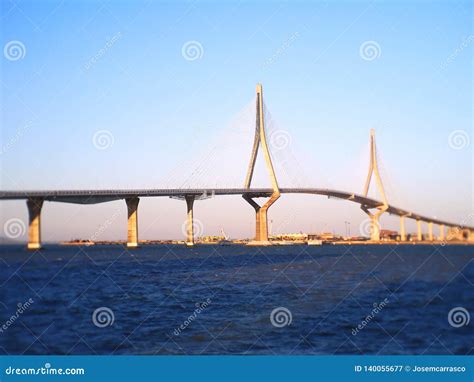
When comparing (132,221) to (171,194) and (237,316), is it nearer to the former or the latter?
(171,194)

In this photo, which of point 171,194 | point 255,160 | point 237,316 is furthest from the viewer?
point 255,160

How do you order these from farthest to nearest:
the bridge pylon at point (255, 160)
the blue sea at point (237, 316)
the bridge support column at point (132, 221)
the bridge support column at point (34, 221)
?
1. the bridge pylon at point (255, 160)
2. the bridge support column at point (132, 221)
3. the bridge support column at point (34, 221)
4. the blue sea at point (237, 316)

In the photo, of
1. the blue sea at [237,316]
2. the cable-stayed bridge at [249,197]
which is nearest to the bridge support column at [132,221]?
the cable-stayed bridge at [249,197]

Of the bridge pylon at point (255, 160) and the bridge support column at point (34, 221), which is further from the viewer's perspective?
the bridge pylon at point (255, 160)

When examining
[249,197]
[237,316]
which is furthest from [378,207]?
[237,316]

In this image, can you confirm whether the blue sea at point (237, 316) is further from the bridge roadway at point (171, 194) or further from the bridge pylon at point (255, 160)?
the bridge pylon at point (255, 160)

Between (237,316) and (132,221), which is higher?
(132,221)

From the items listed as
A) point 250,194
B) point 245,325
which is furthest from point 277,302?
point 250,194

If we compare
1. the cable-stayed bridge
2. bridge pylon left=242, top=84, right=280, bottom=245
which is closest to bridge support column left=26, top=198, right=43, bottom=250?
the cable-stayed bridge
